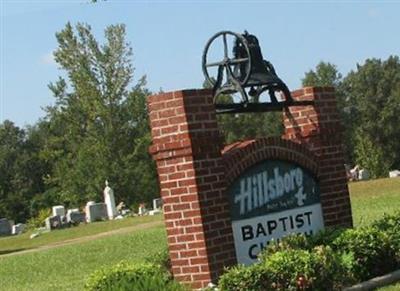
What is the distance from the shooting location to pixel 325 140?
998 centimetres

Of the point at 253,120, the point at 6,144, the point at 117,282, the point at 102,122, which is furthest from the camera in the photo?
the point at 6,144

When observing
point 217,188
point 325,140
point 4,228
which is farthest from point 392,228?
point 4,228

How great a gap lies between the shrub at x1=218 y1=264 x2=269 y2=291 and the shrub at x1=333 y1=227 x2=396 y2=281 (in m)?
1.56

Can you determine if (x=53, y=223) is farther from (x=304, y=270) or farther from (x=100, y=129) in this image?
(x=304, y=270)

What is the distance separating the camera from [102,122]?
49688 mm

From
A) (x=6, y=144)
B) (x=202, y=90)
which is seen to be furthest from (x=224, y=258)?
(x=6, y=144)

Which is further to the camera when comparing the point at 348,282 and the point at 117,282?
the point at 348,282

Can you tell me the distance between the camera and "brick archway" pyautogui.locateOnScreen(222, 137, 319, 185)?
8555 millimetres

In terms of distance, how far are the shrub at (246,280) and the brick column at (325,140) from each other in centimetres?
291

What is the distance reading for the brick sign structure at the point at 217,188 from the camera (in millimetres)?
8086

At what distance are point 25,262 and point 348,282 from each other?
1350 centimetres

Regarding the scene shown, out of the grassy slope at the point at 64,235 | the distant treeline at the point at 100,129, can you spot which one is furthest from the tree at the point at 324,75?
the grassy slope at the point at 64,235

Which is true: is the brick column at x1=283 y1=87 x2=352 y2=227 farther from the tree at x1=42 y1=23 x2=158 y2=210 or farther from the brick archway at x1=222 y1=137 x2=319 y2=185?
the tree at x1=42 y1=23 x2=158 y2=210

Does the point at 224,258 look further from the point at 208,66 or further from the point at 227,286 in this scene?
the point at 208,66
